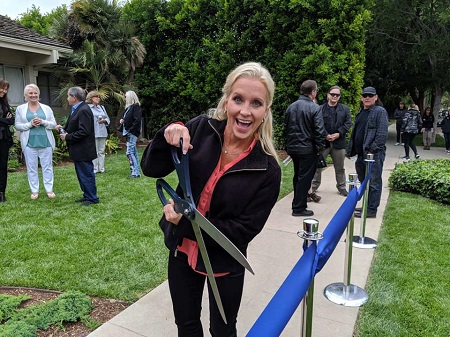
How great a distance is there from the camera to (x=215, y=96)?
46.4 feet

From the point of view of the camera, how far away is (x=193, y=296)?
1.97m

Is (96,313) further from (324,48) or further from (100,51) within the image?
(100,51)

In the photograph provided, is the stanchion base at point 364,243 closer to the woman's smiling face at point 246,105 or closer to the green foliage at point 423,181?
the green foliage at point 423,181

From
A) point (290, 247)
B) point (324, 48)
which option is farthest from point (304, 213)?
point (324, 48)

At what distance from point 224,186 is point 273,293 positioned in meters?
2.04

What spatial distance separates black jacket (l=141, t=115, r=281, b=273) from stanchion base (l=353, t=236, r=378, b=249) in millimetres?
3166

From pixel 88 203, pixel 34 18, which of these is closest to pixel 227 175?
pixel 88 203

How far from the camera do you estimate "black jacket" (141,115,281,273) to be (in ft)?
5.90

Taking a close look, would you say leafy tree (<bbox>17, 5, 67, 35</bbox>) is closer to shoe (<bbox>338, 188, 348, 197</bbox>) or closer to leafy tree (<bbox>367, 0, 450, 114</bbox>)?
leafy tree (<bbox>367, 0, 450, 114</bbox>)

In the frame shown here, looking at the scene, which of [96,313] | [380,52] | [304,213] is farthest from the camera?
Result: [380,52]

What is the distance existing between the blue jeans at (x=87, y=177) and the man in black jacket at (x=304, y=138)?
3.27 m

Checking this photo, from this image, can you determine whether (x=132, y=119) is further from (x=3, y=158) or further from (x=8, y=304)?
(x=8, y=304)

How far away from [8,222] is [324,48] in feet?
→ 31.7

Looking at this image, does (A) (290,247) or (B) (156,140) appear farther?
(A) (290,247)
